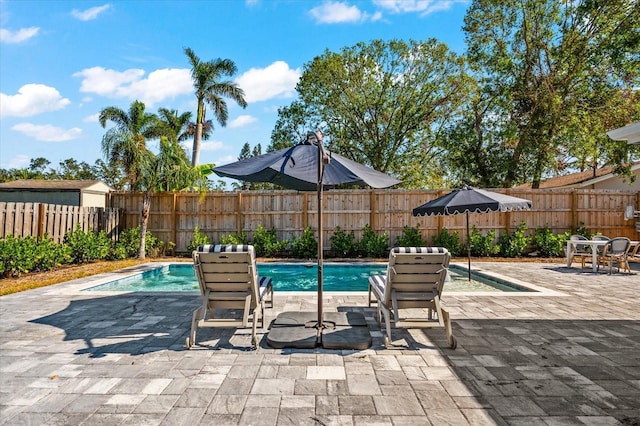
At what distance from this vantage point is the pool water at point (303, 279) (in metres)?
7.52

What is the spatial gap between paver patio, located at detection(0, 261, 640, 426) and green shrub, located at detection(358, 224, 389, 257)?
6380mm

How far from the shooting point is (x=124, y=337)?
386 cm

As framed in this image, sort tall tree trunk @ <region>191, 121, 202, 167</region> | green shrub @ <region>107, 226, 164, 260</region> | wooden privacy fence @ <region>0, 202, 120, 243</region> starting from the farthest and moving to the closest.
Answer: tall tree trunk @ <region>191, 121, 202, 167</region>
green shrub @ <region>107, 226, 164, 260</region>
wooden privacy fence @ <region>0, 202, 120, 243</region>

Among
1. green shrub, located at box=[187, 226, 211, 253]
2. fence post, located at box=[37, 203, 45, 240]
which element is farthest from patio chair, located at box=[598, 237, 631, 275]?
fence post, located at box=[37, 203, 45, 240]

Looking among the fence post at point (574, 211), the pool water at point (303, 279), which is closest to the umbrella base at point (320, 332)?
the pool water at point (303, 279)

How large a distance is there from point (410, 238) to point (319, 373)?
28.8 feet

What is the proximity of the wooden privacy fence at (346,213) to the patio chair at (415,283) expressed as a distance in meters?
7.85

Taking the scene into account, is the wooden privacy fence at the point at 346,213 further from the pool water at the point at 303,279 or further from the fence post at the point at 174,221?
the pool water at the point at 303,279

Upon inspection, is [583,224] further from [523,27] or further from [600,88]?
[523,27]

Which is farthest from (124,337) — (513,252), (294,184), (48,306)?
(513,252)

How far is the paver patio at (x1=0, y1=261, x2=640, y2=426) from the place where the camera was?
7.59 feet

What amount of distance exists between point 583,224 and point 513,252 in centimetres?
253

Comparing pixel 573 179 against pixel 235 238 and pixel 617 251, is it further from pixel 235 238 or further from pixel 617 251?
pixel 235 238

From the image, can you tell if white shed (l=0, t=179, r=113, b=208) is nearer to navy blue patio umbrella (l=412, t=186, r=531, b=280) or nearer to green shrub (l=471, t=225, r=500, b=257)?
green shrub (l=471, t=225, r=500, b=257)
